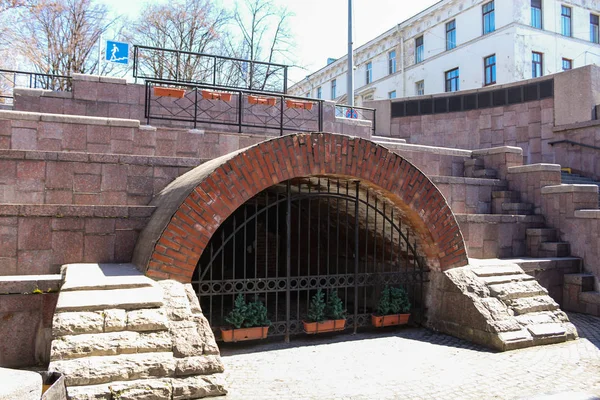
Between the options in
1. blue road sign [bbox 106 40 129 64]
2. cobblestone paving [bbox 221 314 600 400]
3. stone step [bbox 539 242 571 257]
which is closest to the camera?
cobblestone paving [bbox 221 314 600 400]

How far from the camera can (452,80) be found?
28.7 metres

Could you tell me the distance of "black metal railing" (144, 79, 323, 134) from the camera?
10203 mm

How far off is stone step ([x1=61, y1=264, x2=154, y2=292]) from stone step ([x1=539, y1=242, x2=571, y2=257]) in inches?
284

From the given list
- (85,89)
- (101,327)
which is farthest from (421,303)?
(85,89)

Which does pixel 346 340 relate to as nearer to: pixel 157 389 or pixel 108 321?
pixel 157 389

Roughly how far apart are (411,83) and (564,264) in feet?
80.5

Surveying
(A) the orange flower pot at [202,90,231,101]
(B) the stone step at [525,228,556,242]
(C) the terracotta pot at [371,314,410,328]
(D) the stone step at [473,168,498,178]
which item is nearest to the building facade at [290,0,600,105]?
(D) the stone step at [473,168,498,178]

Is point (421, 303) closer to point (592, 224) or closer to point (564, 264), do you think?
point (564, 264)

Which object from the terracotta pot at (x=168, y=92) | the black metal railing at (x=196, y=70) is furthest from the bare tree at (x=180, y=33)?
the terracotta pot at (x=168, y=92)

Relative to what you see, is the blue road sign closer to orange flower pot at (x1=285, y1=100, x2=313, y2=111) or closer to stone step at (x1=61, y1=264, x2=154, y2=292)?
orange flower pot at (x1=285, y1=100, x2=313, y2=111)

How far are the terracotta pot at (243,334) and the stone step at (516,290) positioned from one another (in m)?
3.23

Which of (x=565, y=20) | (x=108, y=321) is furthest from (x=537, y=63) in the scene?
(x=108, y=321)

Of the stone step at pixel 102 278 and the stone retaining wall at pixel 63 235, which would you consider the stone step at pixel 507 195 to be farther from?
the stone step at pixel 102 278

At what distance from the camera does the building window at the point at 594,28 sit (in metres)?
28.2
